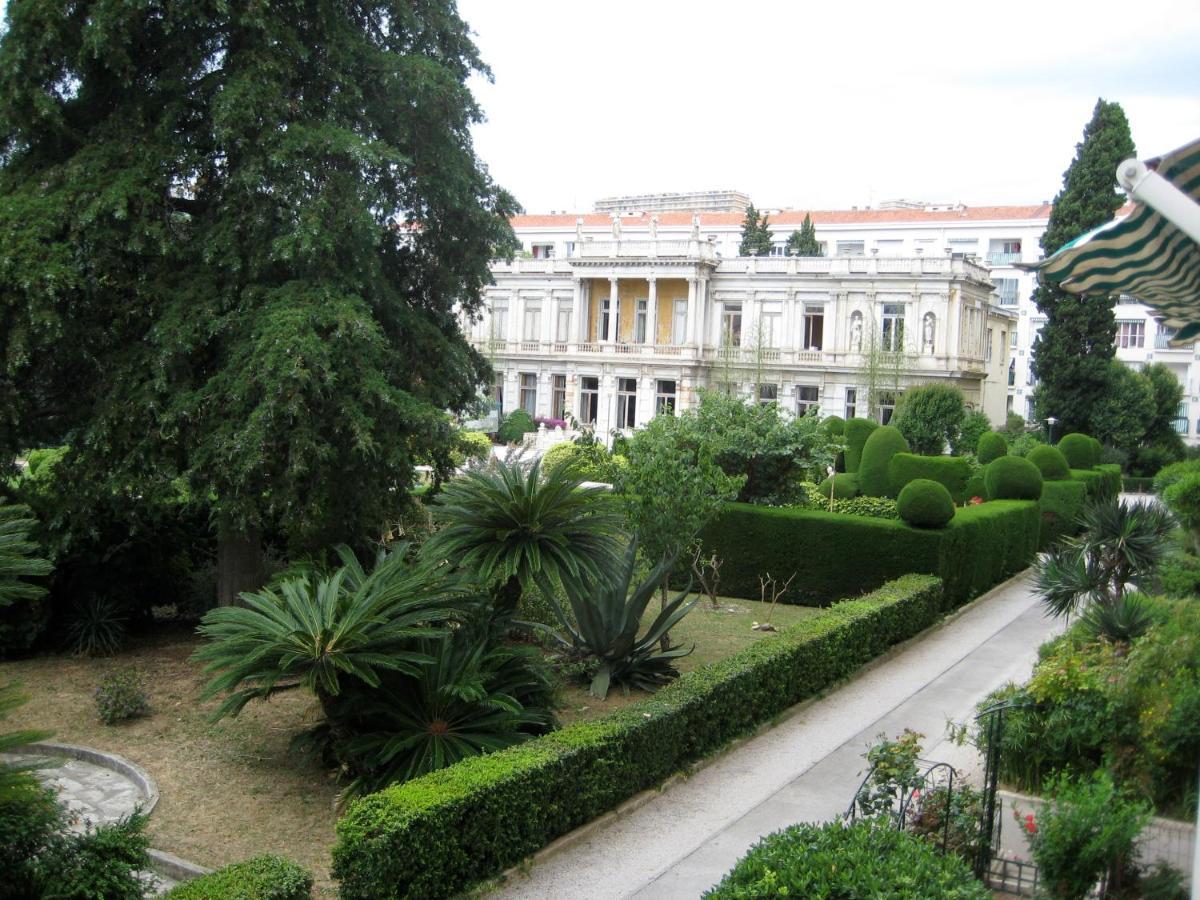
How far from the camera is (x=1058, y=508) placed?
2511cm

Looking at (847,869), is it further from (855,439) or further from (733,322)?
(733,322)

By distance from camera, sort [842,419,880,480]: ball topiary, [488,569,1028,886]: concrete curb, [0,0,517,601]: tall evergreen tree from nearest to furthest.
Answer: [488,569,1028,886]: concrete curb
[0,0,517,601]: tall evergreen tree
[842,419,880,480]: ball topiary

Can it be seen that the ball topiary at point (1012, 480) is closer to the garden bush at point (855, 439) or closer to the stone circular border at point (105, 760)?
the garden bush at point (855, 439)

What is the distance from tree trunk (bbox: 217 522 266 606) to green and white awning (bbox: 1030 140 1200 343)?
1098 centimetres

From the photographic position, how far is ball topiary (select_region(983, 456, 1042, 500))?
75.5ft

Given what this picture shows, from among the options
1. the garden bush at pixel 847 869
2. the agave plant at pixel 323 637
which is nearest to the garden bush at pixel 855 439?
the agave plant at pixel 323 637

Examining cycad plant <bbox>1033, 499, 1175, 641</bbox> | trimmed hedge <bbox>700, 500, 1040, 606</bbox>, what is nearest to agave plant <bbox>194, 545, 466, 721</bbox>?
cycad plant <bbox>1033, 499, 1175, 641</bbox>

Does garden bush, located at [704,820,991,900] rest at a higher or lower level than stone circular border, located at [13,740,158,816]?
higher

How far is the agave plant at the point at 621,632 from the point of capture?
38.8 ft

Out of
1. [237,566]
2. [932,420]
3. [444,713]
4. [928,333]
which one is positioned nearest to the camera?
[444,713]

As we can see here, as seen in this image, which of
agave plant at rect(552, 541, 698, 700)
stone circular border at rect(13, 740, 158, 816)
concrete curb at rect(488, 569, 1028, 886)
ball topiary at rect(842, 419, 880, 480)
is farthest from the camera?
ball topiary at rect(842, 419, 880, 480)

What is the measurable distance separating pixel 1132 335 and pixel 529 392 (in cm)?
3149

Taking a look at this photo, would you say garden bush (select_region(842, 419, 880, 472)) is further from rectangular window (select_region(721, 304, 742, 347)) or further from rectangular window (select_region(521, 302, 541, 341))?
rectangular window (select_region(521, 302, 541, 341))

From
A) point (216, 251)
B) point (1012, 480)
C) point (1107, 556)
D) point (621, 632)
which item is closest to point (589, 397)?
point (1012, 480)
